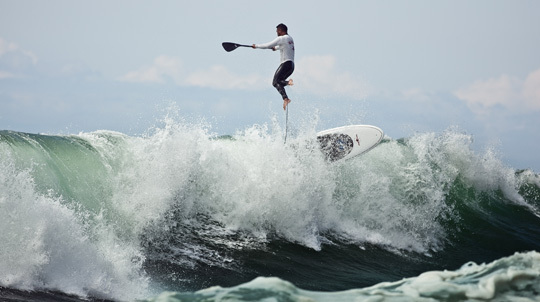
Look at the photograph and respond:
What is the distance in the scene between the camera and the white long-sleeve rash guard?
9.62 m

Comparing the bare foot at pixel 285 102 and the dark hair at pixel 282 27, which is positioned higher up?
the dark hair at pixel 282 27

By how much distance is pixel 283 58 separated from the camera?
9773mm

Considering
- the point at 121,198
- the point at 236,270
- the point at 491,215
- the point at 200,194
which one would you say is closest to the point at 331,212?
the point at 200,194

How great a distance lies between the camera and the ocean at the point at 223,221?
5.38m

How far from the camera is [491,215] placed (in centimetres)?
1377

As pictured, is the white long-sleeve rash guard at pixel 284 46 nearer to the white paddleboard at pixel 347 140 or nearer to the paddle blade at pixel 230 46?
the paddle blade at pixel 230 46

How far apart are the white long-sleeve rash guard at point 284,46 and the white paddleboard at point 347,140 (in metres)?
1.51

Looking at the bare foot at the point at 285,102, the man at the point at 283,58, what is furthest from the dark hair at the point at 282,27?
the bare foot at the point at 285,102

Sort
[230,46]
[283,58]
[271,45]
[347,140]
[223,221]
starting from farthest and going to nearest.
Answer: [347,140]
[230,46]
[283,58]
[271,45]
[223,221]

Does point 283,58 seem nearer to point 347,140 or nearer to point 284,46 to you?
point 284,46

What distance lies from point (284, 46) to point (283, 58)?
0.20 m

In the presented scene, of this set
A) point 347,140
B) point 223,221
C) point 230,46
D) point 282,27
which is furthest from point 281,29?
point 223,221

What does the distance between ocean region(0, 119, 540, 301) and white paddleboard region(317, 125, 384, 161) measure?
0.22 metres

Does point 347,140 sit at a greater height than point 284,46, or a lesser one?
lesser
